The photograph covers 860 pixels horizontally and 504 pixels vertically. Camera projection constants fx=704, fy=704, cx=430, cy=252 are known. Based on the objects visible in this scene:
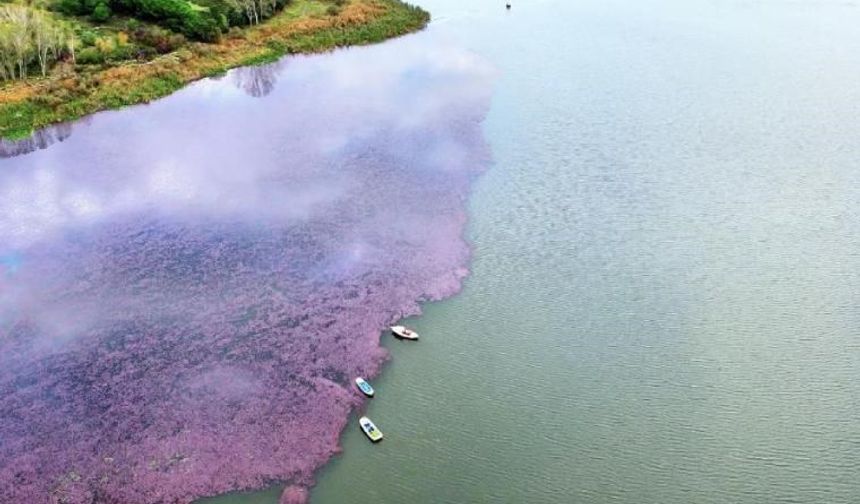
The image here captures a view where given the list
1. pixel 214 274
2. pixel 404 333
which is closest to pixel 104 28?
pixel 214 274

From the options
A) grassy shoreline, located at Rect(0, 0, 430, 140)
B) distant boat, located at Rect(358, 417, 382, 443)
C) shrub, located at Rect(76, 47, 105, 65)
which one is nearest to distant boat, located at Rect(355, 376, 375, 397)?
distant boat, located at Rect(358, 417, 382, 443)

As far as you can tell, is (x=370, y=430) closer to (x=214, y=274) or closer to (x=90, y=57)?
(x=214, y=274)

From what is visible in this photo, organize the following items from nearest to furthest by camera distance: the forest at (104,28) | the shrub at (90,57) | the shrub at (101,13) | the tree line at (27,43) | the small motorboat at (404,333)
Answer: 1. the small motorboat at (404,333)
2. the tree line at (27,43)
3. the forest at (104,28)
4. the shrub at (90,57)
5. the shrub at (101,13)

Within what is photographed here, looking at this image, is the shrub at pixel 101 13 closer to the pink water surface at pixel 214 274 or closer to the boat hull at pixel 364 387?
the pink water surface at pixel 214 274

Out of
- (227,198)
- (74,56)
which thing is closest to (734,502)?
(227,198)


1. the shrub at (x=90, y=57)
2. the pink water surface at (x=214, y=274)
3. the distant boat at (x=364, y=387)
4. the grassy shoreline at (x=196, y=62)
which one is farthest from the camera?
the shrub at (x=90, y=57)

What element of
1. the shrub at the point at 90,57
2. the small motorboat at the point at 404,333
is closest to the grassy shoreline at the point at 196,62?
the shrub at the point at 90,57

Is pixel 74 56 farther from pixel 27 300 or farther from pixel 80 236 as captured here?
pixel 27 300
